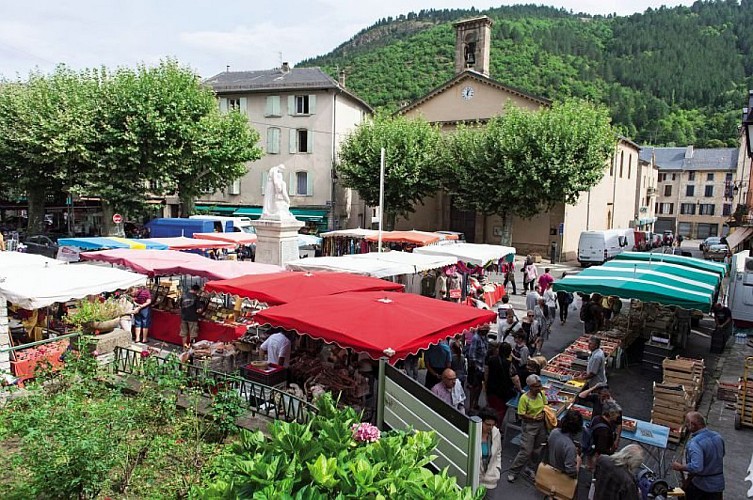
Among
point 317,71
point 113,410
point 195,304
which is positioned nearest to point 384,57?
point 317,71

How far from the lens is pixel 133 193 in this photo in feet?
89.9

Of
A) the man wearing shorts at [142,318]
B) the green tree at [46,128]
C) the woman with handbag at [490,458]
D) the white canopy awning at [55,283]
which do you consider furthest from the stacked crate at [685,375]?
the green tree at [46,128]

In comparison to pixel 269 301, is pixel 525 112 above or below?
above

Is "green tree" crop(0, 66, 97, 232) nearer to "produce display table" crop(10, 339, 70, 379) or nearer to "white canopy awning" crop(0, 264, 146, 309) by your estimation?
Answer: "white canopy awning" crop(0, 264, 146, 309)

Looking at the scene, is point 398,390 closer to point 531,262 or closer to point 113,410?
point 113,410

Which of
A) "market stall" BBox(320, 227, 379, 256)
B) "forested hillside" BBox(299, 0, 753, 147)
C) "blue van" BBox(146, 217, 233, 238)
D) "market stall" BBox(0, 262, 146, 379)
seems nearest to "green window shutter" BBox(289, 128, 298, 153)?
"blue van" BBox(146, 217, 233, 238)

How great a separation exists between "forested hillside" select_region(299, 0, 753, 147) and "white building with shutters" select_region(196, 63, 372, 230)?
37.6m

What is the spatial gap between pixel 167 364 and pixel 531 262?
1520 cm

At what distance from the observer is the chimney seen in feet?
125

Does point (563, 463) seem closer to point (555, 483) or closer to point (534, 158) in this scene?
point (555, 483)

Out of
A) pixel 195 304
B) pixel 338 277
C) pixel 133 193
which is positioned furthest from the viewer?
pixel 133 193

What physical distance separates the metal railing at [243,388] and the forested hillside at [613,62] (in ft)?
235

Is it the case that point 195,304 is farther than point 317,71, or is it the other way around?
point 317,71

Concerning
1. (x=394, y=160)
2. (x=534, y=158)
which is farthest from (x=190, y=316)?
(x=394, y=160)
